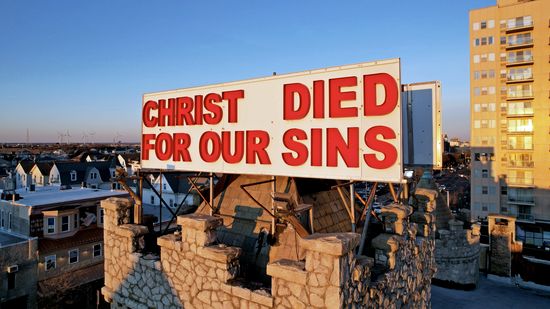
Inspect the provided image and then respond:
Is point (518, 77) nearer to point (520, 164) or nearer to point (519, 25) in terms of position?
point (519, 25)

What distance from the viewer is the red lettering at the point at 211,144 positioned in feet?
25.5

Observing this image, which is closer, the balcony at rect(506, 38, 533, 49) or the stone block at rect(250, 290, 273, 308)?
the stone block at rect(250, 290, 273, 308)

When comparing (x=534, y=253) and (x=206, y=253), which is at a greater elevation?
(x=206, y=253)

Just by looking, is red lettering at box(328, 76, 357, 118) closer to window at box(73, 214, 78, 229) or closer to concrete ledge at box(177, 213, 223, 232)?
concrete ledge at box(177, 213, 223, 232)

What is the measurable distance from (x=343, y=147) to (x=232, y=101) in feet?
8.96

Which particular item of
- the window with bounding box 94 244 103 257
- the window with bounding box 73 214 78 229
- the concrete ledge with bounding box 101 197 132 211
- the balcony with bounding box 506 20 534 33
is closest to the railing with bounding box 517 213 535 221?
the balcony with bounding box 506 20 534 33

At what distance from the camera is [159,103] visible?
28.6 feet

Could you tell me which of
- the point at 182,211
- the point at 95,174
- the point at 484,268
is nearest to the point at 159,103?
the point at 182,211

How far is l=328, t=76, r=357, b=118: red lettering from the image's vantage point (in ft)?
20.4

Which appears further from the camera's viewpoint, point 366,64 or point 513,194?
point 513,194

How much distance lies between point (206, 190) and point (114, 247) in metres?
2.90

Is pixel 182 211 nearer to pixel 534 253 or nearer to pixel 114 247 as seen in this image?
pixel 114 247

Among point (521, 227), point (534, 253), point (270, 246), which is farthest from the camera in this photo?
point (521, 227)

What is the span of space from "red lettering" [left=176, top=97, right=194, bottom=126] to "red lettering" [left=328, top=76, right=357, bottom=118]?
3507 mm
